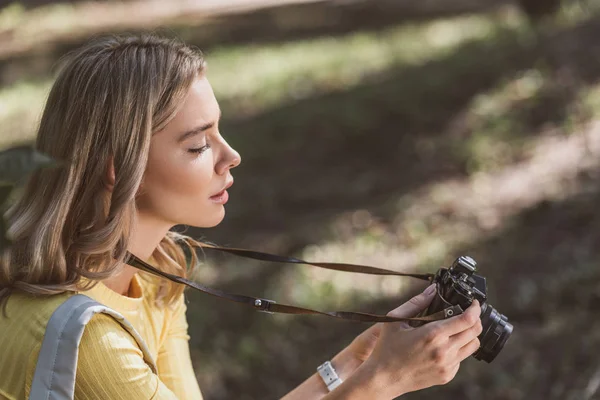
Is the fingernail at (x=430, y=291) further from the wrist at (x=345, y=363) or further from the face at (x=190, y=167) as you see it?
the face at (x=190, y=167)

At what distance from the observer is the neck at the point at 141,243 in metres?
2.15

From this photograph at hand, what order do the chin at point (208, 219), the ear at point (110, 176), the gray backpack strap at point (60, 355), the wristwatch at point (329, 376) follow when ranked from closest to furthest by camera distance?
the gray backpack strap at point (60, 355) < the ear at point (110, 176) < the chin at point (208, 219) < the wristwatch at point (329, 376)

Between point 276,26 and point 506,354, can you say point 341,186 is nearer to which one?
point 506,354

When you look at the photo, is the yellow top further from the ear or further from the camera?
the camera

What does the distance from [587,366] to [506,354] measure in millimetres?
392

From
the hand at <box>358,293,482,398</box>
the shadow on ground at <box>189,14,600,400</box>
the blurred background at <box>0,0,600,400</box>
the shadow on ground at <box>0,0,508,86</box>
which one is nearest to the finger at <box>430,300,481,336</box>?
the hand at <box>358,293,482,398</box>

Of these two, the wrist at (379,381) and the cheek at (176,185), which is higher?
the cheek at (176,185)

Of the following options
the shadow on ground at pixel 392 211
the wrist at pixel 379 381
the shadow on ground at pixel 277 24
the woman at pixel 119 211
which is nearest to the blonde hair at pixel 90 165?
the woman at pixel 119 211

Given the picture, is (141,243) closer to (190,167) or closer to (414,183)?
(190,167)

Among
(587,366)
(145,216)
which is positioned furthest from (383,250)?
(145,216)

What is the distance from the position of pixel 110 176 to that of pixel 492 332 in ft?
3.11

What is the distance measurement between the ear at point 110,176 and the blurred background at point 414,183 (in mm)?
508

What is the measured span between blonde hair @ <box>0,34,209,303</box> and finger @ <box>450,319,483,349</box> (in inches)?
30.6

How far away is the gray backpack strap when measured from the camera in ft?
5.87
